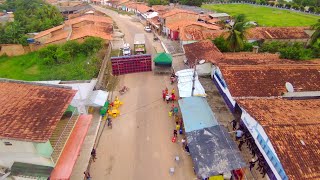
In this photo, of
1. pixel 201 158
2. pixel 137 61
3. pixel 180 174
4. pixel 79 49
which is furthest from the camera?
pixel 79 49

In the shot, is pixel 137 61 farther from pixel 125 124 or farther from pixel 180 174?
pixel 180 174

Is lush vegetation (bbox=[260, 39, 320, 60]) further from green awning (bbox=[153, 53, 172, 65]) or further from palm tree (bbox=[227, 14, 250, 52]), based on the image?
green awning (bbox=[153, 53, 172, 65])

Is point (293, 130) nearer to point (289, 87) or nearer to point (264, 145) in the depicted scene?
point (264, 145)

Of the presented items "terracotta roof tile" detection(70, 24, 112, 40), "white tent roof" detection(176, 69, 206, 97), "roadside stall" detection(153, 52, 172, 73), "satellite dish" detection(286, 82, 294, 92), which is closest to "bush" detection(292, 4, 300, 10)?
"terracotta roof tile" detection(70, 24, 112, 40)

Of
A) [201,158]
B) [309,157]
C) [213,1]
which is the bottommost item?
[201,158]

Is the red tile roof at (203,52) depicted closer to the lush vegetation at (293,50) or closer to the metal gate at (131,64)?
the metal gate at (131,64)

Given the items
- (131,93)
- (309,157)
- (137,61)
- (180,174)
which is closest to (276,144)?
(309,157)
